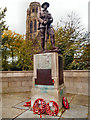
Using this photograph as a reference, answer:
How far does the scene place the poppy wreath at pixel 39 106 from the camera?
13.1 ft

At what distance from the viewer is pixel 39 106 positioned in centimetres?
428

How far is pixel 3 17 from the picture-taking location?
9953 mm

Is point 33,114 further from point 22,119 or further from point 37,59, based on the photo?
point 37,59

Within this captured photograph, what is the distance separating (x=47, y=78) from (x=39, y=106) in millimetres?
1222

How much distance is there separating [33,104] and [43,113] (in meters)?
0.58

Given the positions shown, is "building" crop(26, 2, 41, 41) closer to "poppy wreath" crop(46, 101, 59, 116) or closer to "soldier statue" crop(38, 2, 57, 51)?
"soldier statue" crop(38, 2, 57, 51)

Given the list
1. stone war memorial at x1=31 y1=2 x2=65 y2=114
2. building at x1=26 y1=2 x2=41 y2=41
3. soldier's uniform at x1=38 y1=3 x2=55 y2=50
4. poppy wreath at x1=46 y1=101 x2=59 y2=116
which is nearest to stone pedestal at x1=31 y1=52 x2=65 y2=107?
stone war memorial at x1=31 y1=2 x2=65 y2=114

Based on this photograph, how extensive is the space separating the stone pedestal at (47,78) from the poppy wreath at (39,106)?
19 cm

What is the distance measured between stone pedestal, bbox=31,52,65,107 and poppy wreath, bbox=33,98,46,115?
0.19 m

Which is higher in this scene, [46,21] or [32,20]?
[32,20]

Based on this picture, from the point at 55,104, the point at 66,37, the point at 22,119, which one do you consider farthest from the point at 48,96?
the point at 66,37

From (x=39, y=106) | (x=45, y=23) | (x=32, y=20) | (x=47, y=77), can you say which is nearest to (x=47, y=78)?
(x=47, y=77)

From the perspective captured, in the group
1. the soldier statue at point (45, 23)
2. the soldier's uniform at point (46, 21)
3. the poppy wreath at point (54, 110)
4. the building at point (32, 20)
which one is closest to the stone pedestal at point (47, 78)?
the poppy wreath at point (54, 110)

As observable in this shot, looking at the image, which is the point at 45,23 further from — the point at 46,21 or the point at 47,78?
the point at 47,78
